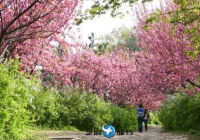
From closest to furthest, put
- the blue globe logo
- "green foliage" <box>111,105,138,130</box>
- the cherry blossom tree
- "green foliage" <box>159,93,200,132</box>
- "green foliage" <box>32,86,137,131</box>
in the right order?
the blue globe logo → the cherry blossom tree → "green foliage" <box>32,86,137,131</box> → "green foliage" <box>159,93,200,132</box> → "green foliage" <box>111,105,138,130</box>

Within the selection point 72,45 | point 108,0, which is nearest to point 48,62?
point 72,45

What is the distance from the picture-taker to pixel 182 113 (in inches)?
642

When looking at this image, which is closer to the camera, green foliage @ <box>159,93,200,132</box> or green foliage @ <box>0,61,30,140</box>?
green foliage @ <box>0,61,30,140</box>

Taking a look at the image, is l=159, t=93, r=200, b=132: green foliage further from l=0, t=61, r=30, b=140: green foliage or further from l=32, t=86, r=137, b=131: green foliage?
l=0, t=61, r=30, b=140: green foliage

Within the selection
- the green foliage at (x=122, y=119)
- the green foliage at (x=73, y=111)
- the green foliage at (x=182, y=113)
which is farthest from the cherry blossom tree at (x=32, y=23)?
the green foliage at (x=122, y=119)

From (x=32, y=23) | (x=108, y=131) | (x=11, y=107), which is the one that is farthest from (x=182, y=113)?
(x=11, y=107)

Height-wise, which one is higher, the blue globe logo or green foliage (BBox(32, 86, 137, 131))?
green foliage (BBox(32, 86, 137, 131))

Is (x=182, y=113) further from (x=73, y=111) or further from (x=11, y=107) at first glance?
(x=11, y=107)

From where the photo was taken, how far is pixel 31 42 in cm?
1406

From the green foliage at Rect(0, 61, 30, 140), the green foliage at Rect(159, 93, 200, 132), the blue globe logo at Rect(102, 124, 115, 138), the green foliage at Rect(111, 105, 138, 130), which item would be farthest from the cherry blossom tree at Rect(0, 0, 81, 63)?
the green foliage at Rect(111, 105, 138, 130)

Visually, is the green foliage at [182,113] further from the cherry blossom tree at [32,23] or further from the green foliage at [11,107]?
the green foliage at [11,107]

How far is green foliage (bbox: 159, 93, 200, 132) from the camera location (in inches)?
585

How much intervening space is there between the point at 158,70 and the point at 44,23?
25.6 ft

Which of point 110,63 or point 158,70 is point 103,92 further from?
point 158,70
